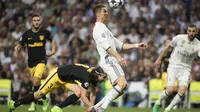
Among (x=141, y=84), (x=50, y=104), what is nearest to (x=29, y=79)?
(x=50, y=104)

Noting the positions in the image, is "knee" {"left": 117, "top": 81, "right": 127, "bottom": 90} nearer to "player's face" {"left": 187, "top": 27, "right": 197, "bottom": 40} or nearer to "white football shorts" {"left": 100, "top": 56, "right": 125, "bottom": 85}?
"white football shorts" {"left": 100, "top": 56, "right": 125, "bottom": 85}

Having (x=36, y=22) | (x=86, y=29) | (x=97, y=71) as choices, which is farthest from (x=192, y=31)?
(x=86, y=29)

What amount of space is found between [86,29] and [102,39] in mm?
9652

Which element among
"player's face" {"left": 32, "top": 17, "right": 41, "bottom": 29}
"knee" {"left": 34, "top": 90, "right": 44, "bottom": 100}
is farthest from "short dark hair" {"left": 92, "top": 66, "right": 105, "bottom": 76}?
"player's face" {"left": 32, "top": 17, "right": 41, "bottom": 29}

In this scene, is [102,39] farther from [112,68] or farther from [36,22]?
[36,22]

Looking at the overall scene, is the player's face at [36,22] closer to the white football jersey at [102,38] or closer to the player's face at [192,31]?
the white football jersey at [102,38]

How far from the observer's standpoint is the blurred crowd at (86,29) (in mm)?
22297

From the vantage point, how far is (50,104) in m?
21.7

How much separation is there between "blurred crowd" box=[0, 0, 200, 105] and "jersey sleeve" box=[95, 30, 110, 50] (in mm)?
7387

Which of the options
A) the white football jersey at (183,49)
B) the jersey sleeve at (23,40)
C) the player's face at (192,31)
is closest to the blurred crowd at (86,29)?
the jersey sleeve at (23,40)

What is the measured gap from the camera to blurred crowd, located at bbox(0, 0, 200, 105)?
22297 millimetres

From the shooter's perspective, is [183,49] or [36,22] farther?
[36,22]

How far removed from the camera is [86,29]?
24.0 m

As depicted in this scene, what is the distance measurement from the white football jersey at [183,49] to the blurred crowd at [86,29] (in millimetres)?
4473
